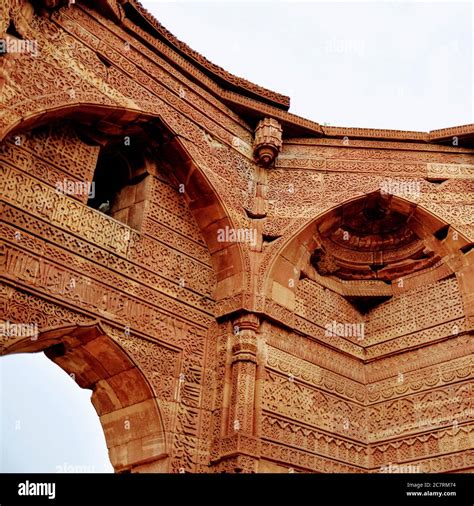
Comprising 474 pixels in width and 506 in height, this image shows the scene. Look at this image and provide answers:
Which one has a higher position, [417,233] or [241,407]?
[417,233]

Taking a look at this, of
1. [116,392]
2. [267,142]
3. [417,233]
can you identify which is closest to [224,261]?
[267,142]

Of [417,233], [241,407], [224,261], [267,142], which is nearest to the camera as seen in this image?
[241,407]

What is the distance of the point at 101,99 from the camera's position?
21.5ft

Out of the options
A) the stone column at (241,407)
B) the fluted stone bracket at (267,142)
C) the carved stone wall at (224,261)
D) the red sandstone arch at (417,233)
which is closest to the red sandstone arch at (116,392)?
the carved stone wall at (224,261)

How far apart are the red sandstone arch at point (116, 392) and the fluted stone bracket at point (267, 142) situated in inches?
121

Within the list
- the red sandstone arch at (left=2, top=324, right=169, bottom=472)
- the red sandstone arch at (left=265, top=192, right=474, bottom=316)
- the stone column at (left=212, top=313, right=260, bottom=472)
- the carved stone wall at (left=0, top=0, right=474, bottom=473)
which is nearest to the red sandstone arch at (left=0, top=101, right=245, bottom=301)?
the carved stone wall at (left=0, top=0, right=474, bottom=473)

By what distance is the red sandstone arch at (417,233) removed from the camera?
24.4 feet

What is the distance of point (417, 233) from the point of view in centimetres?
812

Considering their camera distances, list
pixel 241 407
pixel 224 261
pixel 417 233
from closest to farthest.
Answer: pixel 241 407
pixel 224 261
pixel 417 233

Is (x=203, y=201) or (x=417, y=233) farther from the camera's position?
(x=417, y=233)

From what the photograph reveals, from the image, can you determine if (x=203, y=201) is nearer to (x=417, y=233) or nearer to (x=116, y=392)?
(x=116, y=392)

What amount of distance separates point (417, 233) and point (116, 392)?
408 cm

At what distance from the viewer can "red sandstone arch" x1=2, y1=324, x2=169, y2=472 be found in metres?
6.13
